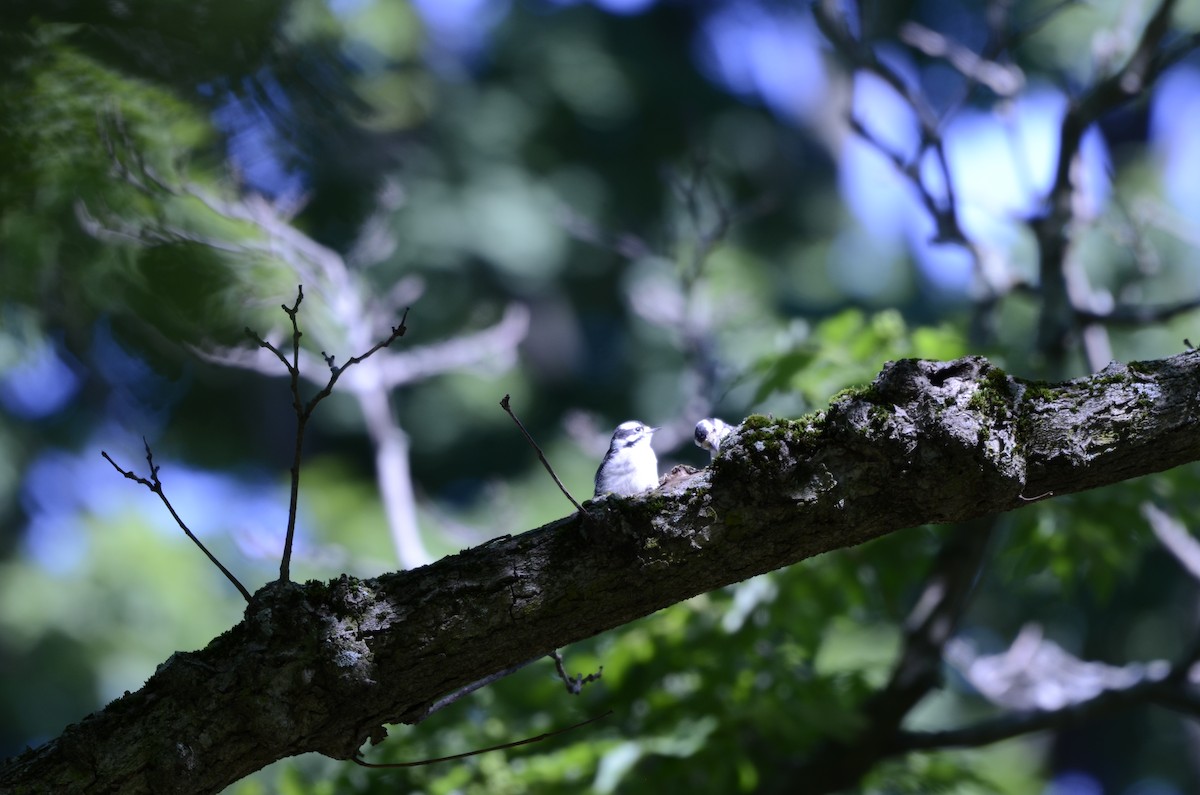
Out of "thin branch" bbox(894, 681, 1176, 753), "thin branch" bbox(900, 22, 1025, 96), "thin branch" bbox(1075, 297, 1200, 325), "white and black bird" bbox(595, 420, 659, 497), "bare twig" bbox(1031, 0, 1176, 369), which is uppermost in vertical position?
"thin branch" bbox(900, 22, 1025, 96)

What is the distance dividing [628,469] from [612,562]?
469 mm

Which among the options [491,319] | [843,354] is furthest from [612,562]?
[491,319]

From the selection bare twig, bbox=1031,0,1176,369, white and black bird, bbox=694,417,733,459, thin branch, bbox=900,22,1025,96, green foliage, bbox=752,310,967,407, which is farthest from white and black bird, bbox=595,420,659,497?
thin branch, bbox=900,22,1025,96

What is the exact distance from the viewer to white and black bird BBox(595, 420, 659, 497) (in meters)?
3.00

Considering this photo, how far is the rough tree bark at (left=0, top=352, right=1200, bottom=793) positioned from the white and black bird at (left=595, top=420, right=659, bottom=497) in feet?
0.86

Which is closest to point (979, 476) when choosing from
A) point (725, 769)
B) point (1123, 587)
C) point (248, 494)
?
point (725, 769)

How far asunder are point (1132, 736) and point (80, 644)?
47.2 feet

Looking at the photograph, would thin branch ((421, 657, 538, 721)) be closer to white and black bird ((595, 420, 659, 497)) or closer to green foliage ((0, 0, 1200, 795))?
white and black bird ((595, 420, 659, 497))

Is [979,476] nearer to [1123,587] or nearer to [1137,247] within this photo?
[1137,247]

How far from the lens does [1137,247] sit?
7250 millimetres

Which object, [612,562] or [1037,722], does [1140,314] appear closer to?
[1037,722]

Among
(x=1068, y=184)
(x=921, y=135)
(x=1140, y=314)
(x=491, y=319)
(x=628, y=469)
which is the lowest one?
(x=628, y=469)

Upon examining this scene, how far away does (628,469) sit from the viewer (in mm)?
3090

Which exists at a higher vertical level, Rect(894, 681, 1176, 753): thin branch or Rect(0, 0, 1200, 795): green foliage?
Rect(0, 0, 1200, 795): green foliage
